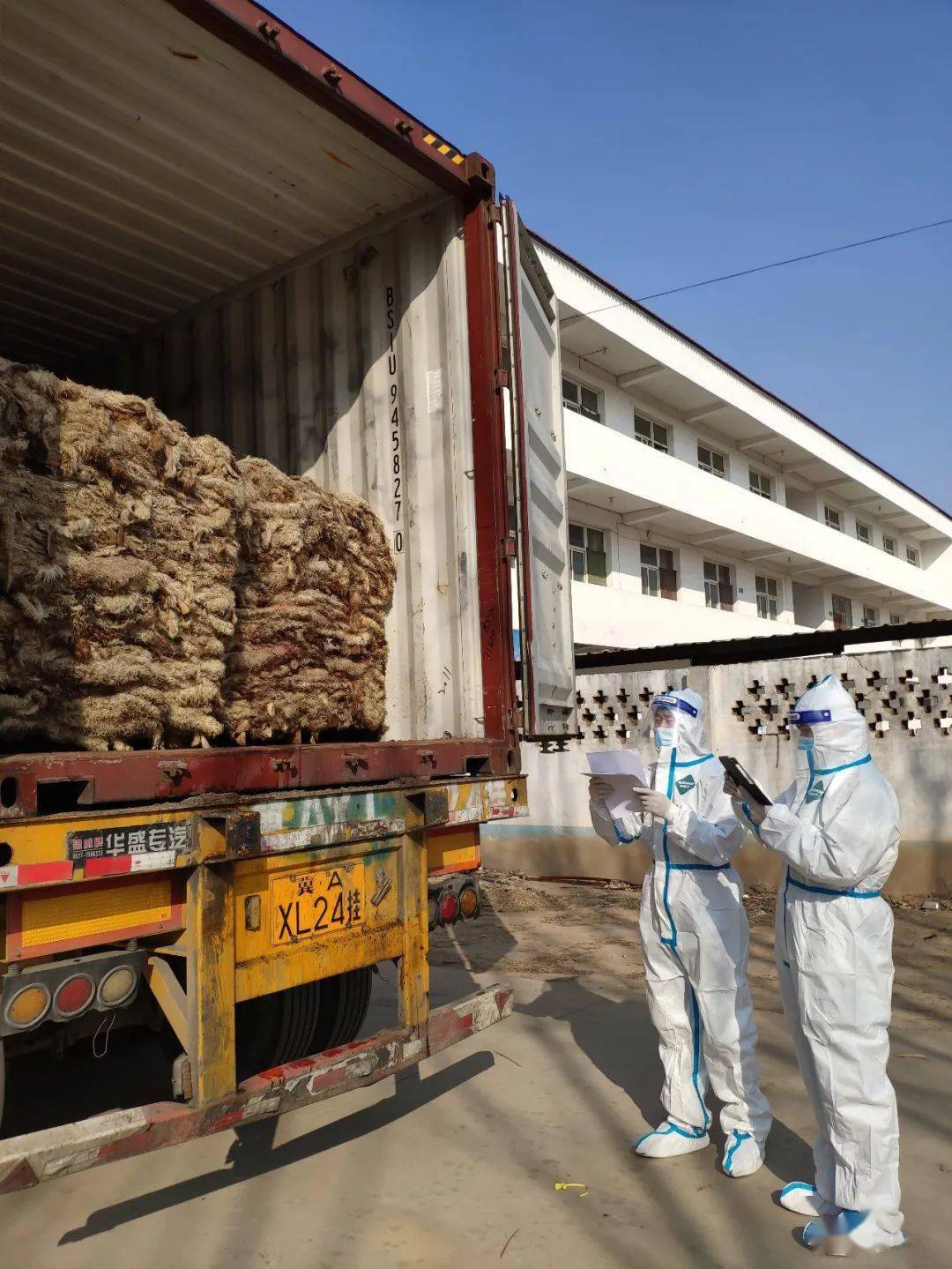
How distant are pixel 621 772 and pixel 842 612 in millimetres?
27848

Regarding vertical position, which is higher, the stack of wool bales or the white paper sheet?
the stack of wool bales

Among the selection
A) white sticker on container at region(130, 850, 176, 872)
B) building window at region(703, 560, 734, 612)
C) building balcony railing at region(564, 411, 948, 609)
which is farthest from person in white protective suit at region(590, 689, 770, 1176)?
building window at region(703, 560, 734, 612)

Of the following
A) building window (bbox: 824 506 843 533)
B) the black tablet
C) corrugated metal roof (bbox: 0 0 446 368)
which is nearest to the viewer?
the black tablet

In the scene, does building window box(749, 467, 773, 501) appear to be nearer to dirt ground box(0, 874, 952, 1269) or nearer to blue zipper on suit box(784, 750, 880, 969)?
dirt ground box(0, 874, 952, 1269)

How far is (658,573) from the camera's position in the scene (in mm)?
20797

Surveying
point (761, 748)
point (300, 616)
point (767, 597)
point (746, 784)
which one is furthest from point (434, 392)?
point (767, 597)

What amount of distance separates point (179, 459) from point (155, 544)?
371 mm

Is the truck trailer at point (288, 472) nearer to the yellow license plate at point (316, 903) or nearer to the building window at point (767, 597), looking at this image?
the yellow license plate at point (316, 903)

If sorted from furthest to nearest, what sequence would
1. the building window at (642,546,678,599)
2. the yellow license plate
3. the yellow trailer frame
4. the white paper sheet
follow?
the building window at (642,546,678,599), the white paper sheet, the yellow license plate, the yellow trailer frame

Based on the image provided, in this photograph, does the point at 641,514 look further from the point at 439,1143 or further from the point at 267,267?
the point at 439,1143

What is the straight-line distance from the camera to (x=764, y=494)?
25.4 metres

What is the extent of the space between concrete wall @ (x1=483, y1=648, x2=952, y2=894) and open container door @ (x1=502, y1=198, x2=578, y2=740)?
4.01 metres

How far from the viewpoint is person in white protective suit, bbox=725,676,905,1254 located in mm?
3061

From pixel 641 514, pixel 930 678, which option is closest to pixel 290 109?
pixel 930 678
